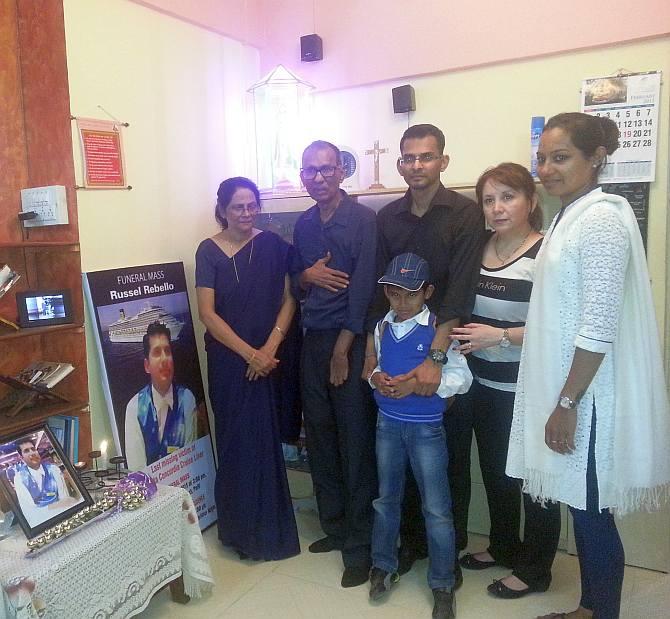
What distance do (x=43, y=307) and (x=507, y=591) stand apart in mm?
1854

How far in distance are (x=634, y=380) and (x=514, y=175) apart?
2.41 ft

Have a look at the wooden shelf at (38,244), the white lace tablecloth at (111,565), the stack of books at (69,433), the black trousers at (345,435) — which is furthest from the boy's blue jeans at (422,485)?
the wooden shelf at (38,244)

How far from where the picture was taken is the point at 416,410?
1892 mm

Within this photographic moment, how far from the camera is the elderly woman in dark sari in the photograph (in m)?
2.32

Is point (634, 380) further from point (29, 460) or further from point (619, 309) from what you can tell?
point (29, 460)

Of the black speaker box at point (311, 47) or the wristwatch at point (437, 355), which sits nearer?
the wristwatch at point (437, 355)

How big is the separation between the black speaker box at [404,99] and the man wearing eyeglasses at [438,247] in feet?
1.94

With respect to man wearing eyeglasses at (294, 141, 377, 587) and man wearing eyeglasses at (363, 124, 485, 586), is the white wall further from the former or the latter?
man wearing eyeglasses at (294, 141, 377, 587)

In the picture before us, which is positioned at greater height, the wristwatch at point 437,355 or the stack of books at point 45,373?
the wristwatch at point 437,355

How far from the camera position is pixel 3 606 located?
1.50m

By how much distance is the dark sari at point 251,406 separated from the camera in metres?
2.32

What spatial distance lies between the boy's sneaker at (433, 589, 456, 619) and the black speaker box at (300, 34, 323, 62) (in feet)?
7.53

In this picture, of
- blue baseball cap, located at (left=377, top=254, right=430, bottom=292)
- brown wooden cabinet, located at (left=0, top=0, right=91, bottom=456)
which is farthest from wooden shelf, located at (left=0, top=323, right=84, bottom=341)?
blue baseball cap, located at (left=377, top=254, right=430, bottom=292)

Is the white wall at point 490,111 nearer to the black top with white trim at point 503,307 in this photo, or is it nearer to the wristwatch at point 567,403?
the black top with white trim at point 503,307
